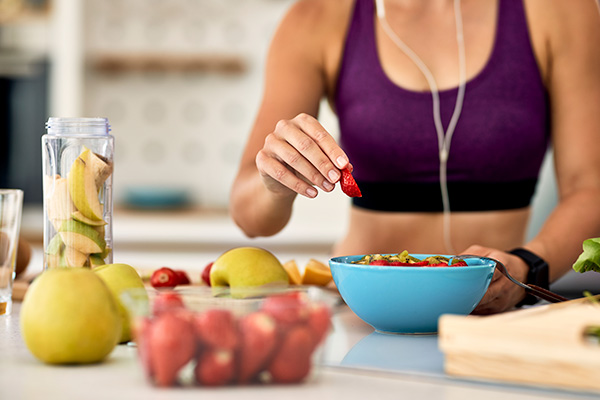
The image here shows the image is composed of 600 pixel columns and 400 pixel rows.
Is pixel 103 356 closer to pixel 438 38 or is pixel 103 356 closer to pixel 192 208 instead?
pixel 438 38

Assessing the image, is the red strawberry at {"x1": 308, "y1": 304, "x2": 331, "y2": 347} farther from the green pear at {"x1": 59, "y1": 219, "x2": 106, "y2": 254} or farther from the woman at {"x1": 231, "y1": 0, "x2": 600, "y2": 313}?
the woman at {"x1": 231, "y1": 0, "x2": 600, "y2": 313}

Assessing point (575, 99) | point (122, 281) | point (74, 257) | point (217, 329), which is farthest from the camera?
point (575, 99)

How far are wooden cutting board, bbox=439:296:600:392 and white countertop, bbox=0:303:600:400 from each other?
12 millimetres

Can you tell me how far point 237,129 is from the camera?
3.63 meters

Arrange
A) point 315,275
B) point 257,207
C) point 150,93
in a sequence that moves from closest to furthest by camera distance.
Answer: point 315,275 → point 257,207 → point 150,93

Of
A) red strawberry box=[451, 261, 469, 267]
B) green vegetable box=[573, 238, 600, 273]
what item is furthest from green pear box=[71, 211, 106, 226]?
green vegetable box=[573, 238, 600, 273]

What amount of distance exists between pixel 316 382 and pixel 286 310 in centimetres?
8

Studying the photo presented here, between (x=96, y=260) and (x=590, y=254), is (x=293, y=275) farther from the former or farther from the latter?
(x=590, y=254)

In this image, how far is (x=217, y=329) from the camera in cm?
58

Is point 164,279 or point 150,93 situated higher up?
point 150,93

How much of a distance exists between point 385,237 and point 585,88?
0.50 meters

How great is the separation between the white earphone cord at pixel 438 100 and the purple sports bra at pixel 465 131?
0.01 m

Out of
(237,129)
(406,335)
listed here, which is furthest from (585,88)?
(237,129)

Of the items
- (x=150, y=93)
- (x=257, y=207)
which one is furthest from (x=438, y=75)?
(x=150, y=93)
